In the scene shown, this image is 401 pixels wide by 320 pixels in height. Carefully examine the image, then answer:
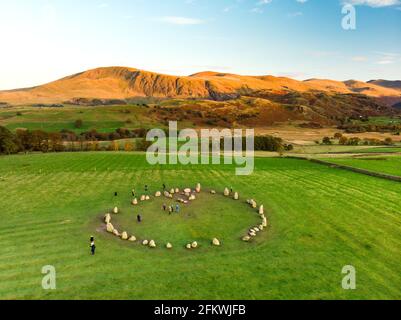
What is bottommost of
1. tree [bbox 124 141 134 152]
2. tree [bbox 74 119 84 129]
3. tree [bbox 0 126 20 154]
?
tree [bbox 124 141 134 152]

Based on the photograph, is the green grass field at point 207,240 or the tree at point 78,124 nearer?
the green grass field at point 207,240

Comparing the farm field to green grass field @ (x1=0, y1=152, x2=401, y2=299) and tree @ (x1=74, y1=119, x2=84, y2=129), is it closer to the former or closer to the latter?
green grass field @ (x1=0, y1=152, x2=401, y2=299)

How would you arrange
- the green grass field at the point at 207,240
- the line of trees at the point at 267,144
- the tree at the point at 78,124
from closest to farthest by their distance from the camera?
the green grass field at the point at 207,240
the line of trees at the point at 267,144
the tree at the point at 78,124

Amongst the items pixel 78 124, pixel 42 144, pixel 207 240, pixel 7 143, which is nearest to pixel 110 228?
pixel 207 240

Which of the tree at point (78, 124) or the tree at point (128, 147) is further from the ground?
the tree at point (78, 124)

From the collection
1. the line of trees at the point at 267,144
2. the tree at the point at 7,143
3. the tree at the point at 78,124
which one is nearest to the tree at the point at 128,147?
the tree at the point at 7,143

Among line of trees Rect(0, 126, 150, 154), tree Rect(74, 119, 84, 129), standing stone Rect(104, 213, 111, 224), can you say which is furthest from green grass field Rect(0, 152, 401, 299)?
tree Rect(74, 119, 84, 129)

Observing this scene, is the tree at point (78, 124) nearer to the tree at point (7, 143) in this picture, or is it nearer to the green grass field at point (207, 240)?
the tree at point (7, 143)
